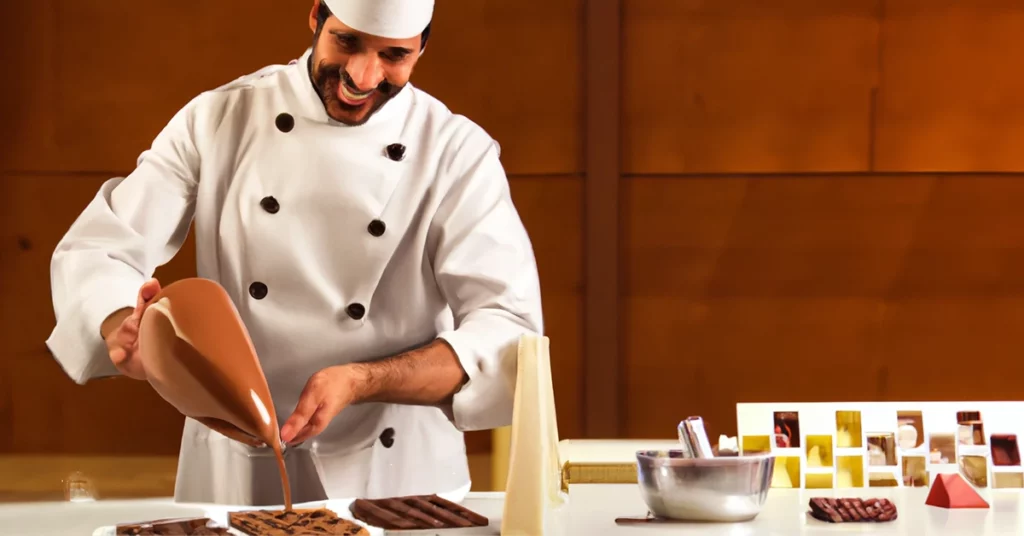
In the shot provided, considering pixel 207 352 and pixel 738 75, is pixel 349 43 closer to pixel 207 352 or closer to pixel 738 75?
pixel 207 352

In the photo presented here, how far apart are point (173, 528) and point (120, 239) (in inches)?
34.8

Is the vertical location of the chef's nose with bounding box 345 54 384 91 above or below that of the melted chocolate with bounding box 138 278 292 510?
above

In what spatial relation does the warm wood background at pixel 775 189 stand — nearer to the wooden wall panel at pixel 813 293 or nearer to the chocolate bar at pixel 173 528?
the wooden wall panel at pixel 813 293

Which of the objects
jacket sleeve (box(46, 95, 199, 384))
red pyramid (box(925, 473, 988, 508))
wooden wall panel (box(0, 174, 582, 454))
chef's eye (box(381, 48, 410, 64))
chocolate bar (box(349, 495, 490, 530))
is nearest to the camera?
chocolate bar (box(349, 495, 490, 530))

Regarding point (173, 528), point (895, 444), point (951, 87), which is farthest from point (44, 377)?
point (951, 87)

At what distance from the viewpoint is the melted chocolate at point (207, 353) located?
1.21m

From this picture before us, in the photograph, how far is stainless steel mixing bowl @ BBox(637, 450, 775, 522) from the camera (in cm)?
123

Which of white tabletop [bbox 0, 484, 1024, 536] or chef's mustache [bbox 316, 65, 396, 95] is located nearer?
white tabletop [bbox 0, 484, 1024, 536]

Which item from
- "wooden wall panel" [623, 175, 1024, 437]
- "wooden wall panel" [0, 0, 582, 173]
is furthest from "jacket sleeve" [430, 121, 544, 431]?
"wooden wall panel" [623, 175, 1024, 437]

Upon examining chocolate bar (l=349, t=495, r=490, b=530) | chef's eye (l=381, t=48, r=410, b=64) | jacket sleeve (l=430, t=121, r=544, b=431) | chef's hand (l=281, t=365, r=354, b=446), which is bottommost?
chocolate bar (l=349, t=495, r=490, b=530)

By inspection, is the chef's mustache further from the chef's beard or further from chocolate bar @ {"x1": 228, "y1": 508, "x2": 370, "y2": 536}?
chocolate bar @ {"x1": 228, "y1": 508, "x2": 370, "y2": 536}

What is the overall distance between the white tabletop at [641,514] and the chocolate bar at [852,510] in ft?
0.03

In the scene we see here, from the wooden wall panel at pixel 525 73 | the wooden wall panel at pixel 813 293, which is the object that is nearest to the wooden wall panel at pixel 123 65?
the wooden wall panel at pixel 525 73

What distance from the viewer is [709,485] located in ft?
4.03
